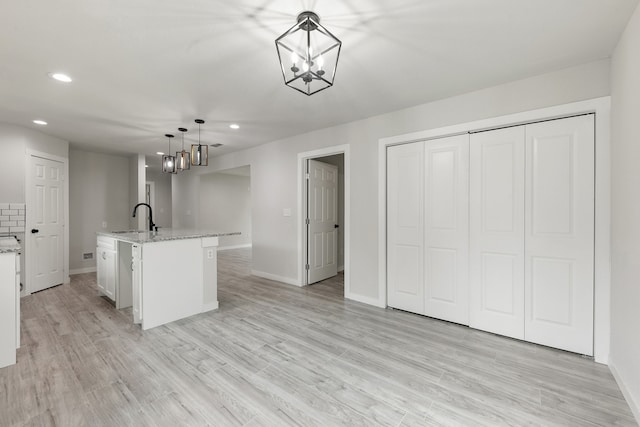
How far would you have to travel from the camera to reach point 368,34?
6.59 feet

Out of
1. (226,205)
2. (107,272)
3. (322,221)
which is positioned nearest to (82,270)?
Answer: (107,272)

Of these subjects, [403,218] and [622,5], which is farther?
[403,218]

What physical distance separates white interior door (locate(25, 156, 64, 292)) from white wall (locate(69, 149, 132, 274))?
0.90m

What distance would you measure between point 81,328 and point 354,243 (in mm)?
3220

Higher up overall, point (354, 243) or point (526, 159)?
point (526, 159)

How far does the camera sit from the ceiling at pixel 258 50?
69.2 inches

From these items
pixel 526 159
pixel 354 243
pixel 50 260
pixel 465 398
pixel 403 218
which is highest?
pixel 526 159

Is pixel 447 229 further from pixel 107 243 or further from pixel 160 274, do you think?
pixel 107 243

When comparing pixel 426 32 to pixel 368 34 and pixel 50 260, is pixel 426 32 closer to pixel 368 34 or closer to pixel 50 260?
pixel 368 34

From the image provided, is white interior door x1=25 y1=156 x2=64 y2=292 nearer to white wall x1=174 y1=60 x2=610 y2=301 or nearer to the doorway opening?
white wall x1=174 y1=60 x2=610 y2=301

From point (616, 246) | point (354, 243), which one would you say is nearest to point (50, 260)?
point (354, 243)

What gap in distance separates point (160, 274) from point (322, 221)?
2.64 m

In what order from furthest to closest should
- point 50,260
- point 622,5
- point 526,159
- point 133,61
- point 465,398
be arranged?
point 50,260 → point 526,159 → point 133,61 → point 465,398 → point 622,5

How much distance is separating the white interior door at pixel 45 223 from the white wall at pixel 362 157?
8.94ft
